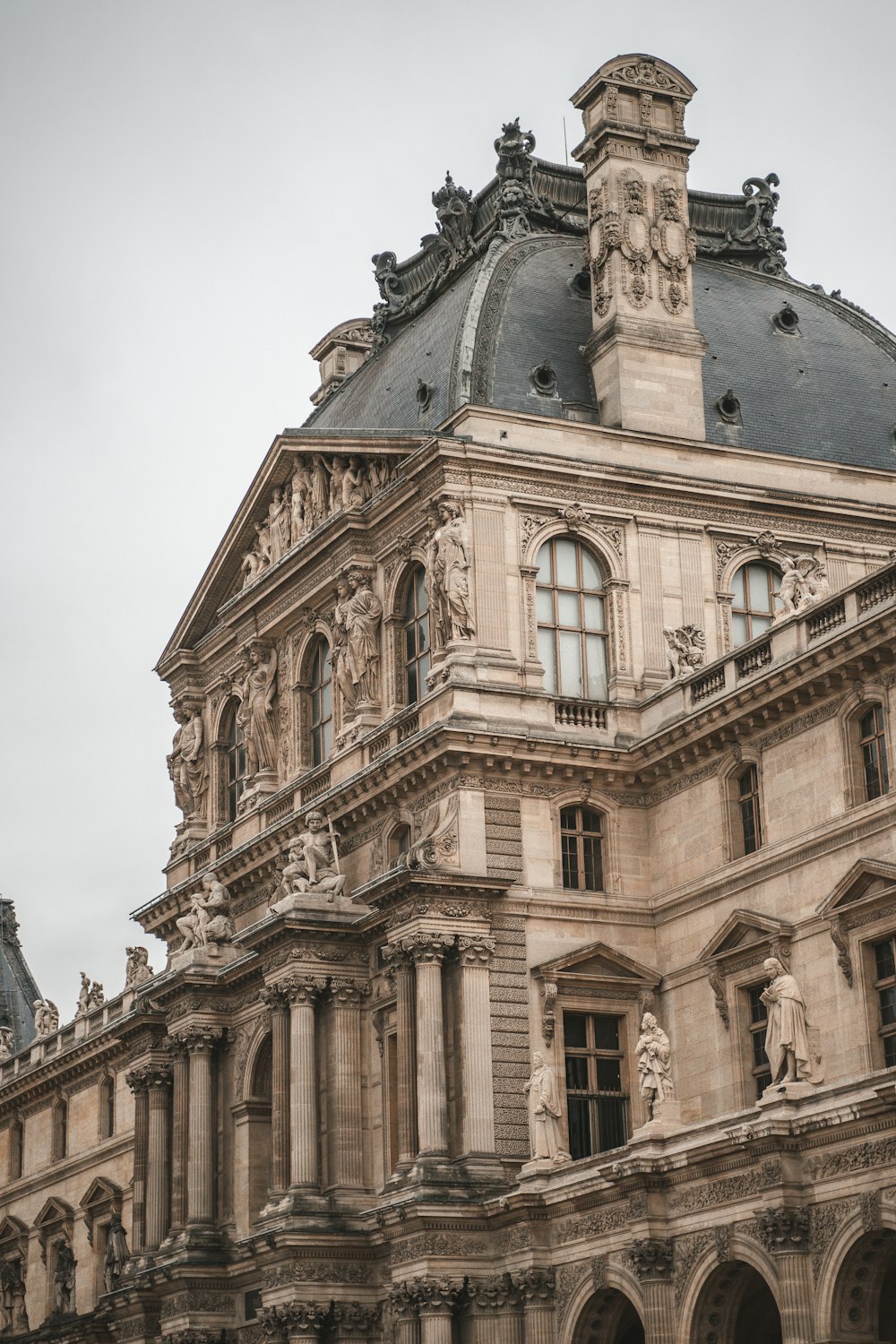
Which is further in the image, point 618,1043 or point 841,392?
point 841,392

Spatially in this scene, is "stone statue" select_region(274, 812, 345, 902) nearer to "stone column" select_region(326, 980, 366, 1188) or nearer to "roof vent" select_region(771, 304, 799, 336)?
"stone column" select_region(326, 980, 366, 1188)

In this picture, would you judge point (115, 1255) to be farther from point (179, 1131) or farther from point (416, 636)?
point (416, 636)

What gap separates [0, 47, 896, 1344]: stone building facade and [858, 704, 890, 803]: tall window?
0.30 ft

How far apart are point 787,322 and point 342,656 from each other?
14.8 meters

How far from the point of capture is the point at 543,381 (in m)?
58.7

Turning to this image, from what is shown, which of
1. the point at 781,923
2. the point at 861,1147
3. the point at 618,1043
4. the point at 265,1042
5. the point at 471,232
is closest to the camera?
the point at 861,1147

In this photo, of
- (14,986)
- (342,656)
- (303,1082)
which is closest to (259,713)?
(342,656)

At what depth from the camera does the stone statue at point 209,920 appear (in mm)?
61688

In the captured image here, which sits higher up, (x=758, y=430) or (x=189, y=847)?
(x=758, y=430)

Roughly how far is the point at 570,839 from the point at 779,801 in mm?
6123

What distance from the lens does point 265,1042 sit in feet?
195

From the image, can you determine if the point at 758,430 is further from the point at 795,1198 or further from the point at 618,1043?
the point at 795,1198

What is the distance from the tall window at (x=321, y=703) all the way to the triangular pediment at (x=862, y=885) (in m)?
16.8

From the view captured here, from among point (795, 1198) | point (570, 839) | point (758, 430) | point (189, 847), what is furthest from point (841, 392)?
point (795, 1198)
